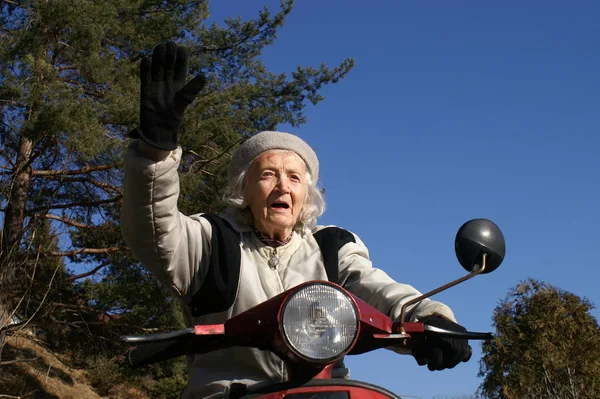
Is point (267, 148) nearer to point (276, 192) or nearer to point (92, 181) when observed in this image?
point (276, 192)

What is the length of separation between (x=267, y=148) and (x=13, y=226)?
1200 centimetres

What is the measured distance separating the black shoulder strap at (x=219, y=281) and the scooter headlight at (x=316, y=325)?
→ 698mm

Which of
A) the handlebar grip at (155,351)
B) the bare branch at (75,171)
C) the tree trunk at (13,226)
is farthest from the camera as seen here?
the bare branch at (75,171)

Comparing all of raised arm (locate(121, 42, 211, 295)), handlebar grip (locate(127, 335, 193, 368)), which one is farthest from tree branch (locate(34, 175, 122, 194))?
handlebar grip (locate(127, 335, 193, 368))

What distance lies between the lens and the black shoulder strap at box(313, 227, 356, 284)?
287 centimetres

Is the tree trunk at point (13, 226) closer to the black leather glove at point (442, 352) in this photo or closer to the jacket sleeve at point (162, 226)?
the jacket sleeve at point (162, 226)

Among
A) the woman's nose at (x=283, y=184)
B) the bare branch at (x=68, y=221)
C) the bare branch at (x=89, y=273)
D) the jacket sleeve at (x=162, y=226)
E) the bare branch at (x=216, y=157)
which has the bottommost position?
the jacket sleeve at (x=162, y=226)

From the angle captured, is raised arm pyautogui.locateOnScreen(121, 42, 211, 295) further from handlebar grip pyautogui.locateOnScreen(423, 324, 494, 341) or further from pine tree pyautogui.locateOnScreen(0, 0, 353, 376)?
pine tree pyautogui.locateOnScreen(0, 0, 353, 376)

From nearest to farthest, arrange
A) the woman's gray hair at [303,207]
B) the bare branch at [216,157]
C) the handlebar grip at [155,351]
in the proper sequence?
the handlebar grip at [155,351] < the woman's gray hair at [303,207] < the bare branch at [216,157]

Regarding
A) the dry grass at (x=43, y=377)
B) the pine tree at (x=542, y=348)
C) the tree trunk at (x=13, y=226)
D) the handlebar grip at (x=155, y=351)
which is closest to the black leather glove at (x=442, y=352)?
the handlebar grip at (x=155, y=351)

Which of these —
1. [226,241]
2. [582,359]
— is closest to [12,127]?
[582,359]

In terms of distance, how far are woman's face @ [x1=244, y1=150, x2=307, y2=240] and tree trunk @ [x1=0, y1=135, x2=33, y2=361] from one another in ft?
33.1

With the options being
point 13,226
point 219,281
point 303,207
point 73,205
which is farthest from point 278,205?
point 73,205

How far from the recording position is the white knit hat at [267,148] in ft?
9.95
